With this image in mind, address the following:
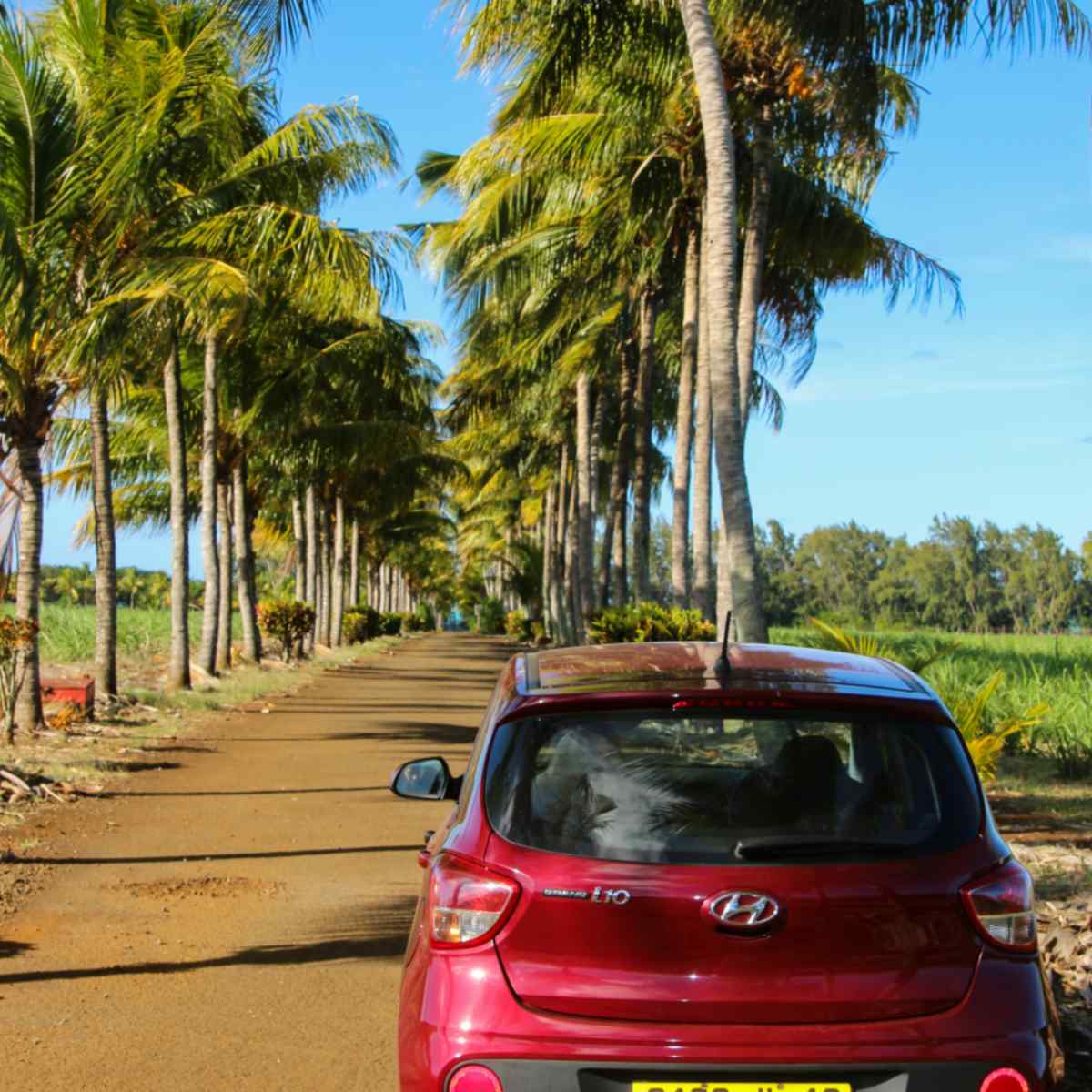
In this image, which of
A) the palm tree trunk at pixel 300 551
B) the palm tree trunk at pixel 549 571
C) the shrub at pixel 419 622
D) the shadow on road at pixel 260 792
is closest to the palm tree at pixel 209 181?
the shadow on road at pixel 260 792

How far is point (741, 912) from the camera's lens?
10.7 ft

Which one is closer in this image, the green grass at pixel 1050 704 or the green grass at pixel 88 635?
the green grass at pixel 1050 704

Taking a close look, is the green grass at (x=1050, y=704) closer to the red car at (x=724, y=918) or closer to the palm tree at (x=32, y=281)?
the palm tree at (x=32, y=281)

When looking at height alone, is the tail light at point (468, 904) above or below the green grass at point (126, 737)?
above

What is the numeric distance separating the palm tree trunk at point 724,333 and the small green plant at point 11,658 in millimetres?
6467

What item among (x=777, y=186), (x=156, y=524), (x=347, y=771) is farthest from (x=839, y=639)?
(x=156, y=524)

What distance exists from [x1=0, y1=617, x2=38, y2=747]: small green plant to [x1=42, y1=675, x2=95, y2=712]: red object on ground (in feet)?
6.55

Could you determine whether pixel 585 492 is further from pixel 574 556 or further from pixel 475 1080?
pixel 475 1080

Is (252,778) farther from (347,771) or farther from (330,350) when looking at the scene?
(330,350)

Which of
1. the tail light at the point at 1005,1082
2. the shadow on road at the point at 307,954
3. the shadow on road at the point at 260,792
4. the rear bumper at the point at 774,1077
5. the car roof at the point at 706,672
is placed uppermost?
the car roof at the point at 706,672

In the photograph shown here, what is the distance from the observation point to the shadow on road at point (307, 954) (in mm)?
6145

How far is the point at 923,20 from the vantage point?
46.6 feet

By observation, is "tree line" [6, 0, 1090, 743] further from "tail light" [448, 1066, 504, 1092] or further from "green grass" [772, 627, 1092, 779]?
"tail light" [448, 1066, 504, 1092]

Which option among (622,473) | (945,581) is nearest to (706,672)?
(622,473)
